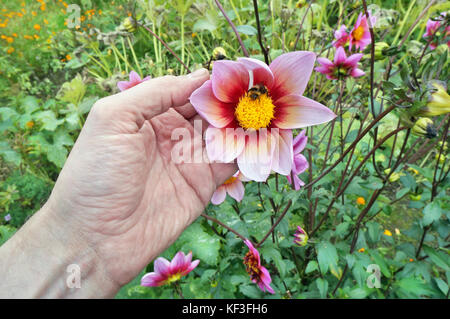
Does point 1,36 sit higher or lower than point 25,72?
higher

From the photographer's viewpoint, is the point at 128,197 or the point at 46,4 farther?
the point at 46,4

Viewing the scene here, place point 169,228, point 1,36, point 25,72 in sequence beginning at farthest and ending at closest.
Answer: point 1,36, point 25,72, point 169,228

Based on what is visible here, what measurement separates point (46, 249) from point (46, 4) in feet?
14.8

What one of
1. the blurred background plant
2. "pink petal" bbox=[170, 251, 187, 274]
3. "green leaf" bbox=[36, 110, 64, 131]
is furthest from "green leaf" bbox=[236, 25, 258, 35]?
"green leaf" bbox=[36, 110, 64, 131]

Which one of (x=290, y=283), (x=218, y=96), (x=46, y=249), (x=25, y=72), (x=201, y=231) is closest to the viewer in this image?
(x=218, y=96)

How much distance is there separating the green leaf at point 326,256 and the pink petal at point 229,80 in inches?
23.6

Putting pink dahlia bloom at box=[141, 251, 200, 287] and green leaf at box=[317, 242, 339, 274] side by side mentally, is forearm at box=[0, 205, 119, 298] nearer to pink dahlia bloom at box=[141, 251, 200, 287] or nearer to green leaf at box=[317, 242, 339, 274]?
pink dahlia bloom at box=[141, 251, 200, 287]

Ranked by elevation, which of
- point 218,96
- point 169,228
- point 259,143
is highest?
point 218,96

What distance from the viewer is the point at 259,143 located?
2.66ft

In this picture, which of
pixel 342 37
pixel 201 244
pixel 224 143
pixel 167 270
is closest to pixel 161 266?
pixel 167 270

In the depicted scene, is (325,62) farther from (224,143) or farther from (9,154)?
(9,154)

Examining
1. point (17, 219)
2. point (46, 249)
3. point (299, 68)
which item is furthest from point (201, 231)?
point (17, 219)

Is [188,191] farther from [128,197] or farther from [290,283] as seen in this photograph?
[290,283]

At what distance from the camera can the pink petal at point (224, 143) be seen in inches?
30.3
